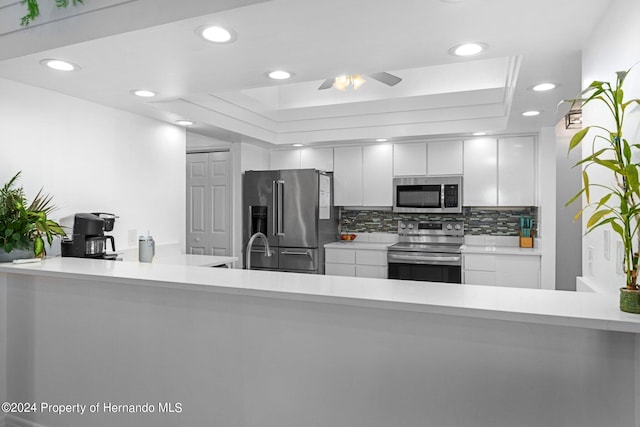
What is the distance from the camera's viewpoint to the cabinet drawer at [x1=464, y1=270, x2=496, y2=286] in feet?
14.0

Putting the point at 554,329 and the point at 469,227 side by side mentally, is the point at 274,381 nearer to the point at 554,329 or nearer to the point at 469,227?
the point at 554,329

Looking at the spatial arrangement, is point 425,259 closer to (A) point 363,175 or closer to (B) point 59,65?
(A) point 363,175

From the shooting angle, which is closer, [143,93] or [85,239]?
[85,239]

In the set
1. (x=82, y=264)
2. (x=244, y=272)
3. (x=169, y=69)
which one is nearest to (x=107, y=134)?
(x=169, y=69)

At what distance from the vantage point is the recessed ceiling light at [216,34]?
6.13 ft

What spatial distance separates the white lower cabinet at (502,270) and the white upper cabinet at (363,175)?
3.98 feet

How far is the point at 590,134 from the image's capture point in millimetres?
1893

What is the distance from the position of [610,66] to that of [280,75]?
1.67 meters

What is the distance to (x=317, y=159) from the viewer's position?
17.5 feet

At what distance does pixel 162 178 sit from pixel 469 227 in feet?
11.4

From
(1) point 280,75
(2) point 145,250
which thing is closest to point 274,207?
(2) point 145,250

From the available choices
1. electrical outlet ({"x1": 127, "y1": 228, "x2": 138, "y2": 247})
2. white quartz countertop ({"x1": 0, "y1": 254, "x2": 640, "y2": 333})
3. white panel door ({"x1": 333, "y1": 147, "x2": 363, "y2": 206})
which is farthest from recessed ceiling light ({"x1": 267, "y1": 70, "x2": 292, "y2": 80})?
white panel door ({"x1": 333, "y1": 147, "x2": 363, "y2": 206})

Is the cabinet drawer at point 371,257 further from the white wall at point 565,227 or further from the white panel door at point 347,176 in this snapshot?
the white wall at point 565,227

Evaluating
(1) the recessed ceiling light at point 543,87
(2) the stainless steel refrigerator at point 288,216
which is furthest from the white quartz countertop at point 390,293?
(2) the stainless steel refrigerator at point 288,216
